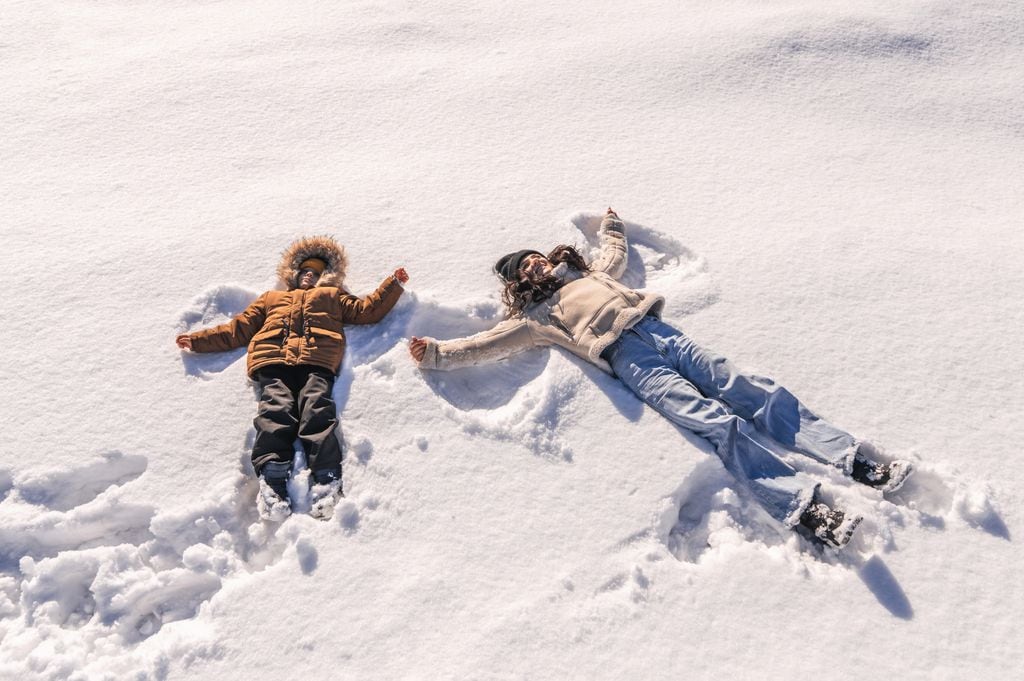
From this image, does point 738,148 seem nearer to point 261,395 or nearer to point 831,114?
point 831,114

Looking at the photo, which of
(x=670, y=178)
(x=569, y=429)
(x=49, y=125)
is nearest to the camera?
(x=569, y=429)

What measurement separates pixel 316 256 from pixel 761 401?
8.95ft

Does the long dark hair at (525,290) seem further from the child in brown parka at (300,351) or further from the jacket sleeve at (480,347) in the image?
the child in brown parka at (300,351)

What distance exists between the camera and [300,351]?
3.62m

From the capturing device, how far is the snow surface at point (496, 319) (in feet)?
8.96

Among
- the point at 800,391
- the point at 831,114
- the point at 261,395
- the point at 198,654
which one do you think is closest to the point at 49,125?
the point at 261,395

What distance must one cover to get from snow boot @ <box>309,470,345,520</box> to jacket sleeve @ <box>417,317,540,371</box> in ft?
2.54

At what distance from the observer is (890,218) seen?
4.68m

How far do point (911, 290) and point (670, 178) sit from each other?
1.81m

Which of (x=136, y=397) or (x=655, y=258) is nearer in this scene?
(x=136, y=397)

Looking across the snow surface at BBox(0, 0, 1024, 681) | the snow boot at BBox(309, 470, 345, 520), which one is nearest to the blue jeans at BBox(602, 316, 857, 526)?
the snow surface at BBox(0, 0, 1024, 681)

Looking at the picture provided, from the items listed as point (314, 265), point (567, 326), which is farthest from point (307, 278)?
point (567, 326)

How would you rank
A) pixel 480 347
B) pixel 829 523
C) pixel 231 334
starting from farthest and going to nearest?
pixel 231 334
pixel 480 347
pixel 829 523

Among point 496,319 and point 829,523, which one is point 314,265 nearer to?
point 496,319
